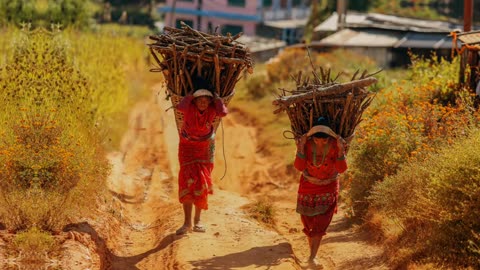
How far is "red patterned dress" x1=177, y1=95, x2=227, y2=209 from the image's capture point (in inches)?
364

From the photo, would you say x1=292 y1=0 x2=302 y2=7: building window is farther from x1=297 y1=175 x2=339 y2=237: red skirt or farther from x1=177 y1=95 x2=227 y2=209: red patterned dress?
x1=297 y1=175 x2=339 y2=237: red skirt

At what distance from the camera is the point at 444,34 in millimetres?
23016

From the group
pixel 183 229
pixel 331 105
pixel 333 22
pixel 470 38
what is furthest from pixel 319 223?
pixel 333 22

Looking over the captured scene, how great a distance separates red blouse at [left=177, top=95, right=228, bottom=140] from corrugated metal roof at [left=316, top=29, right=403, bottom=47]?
15540 millimetres

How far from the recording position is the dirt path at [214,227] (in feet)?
29.3

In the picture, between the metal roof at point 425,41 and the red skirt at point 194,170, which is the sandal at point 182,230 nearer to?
the red skirt at point 194,170

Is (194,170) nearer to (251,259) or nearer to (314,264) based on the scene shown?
(251,259)

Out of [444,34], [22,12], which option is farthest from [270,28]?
[22,12]

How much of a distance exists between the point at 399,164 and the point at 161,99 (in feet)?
42.3

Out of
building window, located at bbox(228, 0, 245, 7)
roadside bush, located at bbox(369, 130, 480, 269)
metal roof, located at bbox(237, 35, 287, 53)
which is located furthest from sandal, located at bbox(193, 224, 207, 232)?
building window, located at bbox(228, 0, 245, 7)

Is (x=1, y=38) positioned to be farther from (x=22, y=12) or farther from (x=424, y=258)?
(x=424, y=258)

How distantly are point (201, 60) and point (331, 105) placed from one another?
5.68 ft

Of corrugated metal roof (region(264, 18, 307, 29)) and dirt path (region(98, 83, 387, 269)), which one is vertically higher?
corrugated metal roof (region(264, 18, 307, 29))

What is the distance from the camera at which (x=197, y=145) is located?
937cm
